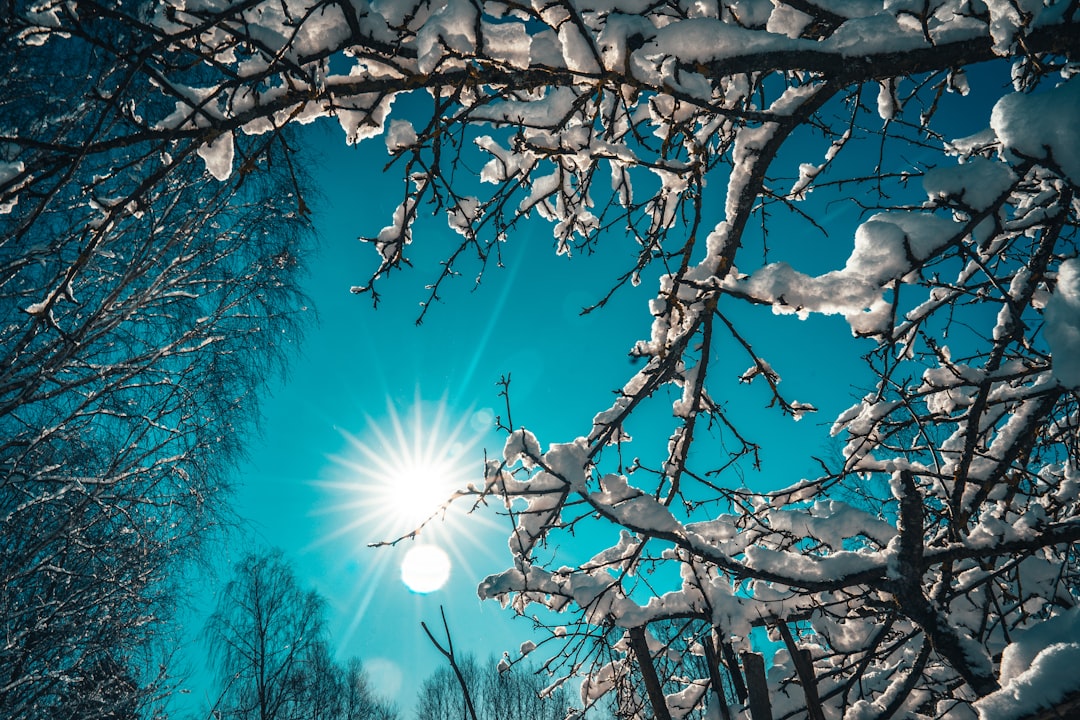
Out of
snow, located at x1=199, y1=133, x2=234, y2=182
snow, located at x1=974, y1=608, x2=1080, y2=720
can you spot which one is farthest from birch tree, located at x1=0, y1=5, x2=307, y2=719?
snow, located at x1=974, y1=608, x2=1080, y2=720

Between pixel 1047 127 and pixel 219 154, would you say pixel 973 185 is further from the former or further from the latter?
pixel 219 154

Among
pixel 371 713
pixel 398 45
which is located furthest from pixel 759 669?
pixel 371 713

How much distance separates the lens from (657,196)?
2.36 m

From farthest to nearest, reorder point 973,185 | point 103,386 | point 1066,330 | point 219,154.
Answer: point 103,386, point 219,154, point 973,185, point 1066,330

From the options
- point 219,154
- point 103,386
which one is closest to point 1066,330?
point 219,154

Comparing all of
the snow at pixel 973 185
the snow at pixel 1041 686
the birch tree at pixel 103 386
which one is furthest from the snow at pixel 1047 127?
the birch tree at pixel 103 386

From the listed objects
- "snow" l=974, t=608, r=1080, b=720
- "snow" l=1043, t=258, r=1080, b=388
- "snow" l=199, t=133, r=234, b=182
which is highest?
"snow" l=199, t=133, r=234, b=182

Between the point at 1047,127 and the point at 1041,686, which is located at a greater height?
the point at 1047,127

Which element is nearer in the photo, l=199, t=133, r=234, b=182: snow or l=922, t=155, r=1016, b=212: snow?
l=922, t=155, r=1016, b=212: snow

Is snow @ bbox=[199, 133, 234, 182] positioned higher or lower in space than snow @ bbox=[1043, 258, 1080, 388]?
higher

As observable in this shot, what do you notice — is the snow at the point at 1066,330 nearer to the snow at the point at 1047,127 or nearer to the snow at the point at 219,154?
the snow at the point at 1047,127

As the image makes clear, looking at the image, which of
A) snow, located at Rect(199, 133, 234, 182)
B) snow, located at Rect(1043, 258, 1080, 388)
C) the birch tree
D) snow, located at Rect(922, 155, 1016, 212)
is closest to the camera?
snow, located at Rect(1043, 258, 1080, 388)

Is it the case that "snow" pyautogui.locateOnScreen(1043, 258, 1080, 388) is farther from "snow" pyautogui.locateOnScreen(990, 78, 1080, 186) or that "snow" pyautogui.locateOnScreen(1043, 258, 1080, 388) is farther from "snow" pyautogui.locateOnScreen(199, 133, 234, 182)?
"snow" pyautogui.locateOnScreen(199, 133, 234, 182)

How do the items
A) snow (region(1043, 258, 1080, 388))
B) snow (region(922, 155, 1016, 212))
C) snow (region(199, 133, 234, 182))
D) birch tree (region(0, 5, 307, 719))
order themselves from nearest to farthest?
snow (region(1043, 258, 1080, 388)) < snow (region(922, 155, 1016, 212)) < snow (region(199, 133, 234, 182)) < birch tree (region(0, 5, 307, 719))
